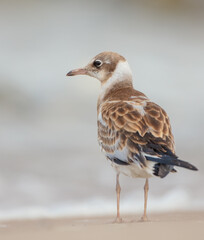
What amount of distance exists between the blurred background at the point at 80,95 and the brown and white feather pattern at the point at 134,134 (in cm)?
158

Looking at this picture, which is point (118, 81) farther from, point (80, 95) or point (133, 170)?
point (80, 95)

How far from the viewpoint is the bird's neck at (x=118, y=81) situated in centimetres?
964

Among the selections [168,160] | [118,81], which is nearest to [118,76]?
[118,81]

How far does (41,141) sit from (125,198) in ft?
10.3

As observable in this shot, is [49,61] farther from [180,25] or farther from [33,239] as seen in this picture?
[33,239]

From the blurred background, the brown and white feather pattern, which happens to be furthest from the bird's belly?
the blurred background

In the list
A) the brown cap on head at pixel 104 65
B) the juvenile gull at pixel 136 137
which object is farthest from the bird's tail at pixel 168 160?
the brown cap on head at pixel 104 65

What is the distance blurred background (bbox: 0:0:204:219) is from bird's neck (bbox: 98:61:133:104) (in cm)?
148

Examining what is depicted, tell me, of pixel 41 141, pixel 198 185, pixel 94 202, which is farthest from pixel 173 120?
pixel 94 202

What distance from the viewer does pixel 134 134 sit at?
25.7ft

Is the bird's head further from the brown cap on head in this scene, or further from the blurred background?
the blurred background

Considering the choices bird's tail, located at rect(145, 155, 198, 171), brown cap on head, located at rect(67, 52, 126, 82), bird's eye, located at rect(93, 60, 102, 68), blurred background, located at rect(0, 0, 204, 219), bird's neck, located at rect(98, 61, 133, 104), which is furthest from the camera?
blurred background, located at rect(0, 0, 204, 219)

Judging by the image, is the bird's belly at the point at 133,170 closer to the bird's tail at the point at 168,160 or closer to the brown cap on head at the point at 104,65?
the bird's tail at the point at 168,160

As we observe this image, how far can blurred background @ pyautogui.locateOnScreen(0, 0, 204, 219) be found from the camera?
10367 mm
